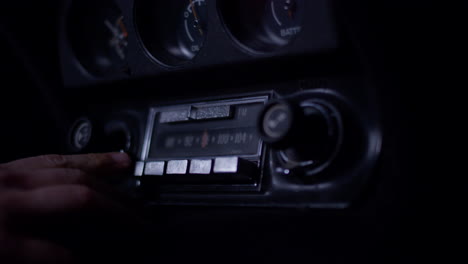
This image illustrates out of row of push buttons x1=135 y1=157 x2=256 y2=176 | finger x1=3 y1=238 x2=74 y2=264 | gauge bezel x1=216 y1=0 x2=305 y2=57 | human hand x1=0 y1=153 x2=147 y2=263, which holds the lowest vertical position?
finger x1=3 y1=238 x2=74 y2=264

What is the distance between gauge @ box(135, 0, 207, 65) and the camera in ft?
3.51

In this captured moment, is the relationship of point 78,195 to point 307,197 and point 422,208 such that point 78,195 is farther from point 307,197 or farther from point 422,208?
point 422,208

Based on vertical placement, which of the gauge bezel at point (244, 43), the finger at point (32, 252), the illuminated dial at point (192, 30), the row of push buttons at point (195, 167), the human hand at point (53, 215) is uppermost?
the illuminated dial at point (192, 30)

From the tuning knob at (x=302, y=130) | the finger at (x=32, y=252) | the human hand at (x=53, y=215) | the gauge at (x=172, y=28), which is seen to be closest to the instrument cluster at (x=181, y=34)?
the gauge at (x=172, y=28)

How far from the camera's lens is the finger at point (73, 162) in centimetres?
95

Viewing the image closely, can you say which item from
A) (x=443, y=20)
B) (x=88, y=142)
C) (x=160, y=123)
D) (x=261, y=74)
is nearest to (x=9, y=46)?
(x=88, y=142)

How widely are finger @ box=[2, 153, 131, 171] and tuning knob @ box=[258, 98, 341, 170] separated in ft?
1.21

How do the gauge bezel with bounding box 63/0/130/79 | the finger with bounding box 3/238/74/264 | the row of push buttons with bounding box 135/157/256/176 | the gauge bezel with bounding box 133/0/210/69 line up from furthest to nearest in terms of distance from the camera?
1. the gauge bezel with bounding box 63/0/130/79
2. the gauge bezel with bounding box 133/0/210/69
3. the row of push buttons with bounding box 135/157/256/176
4. the finger with bounding box 3/238/74/264

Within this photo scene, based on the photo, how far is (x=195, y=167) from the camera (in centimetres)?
90

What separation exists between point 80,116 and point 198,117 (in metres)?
0.40

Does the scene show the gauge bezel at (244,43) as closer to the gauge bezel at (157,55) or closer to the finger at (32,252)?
the gauge bezel at (157,55)

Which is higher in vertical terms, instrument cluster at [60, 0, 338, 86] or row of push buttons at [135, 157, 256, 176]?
instrument cluster at [60, 0, 338, 86]

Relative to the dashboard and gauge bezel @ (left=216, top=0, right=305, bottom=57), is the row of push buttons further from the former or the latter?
gauge bezel @ (left=216, top=0, right=305, bottom=57)

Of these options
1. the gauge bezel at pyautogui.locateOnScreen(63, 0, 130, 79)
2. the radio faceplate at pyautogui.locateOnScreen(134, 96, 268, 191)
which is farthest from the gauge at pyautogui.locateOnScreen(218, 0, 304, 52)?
the gauge bezel at pyautogui.locateOnScreen(63, 0, 130, 79)
